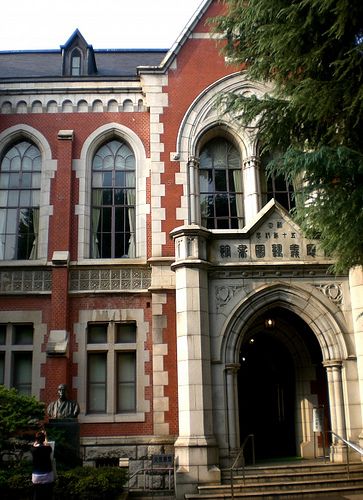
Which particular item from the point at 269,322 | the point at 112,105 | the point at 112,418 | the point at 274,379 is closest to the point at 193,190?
the point at 112,105

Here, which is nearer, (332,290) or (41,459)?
(41,459)

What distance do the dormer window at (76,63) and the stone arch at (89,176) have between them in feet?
9.18

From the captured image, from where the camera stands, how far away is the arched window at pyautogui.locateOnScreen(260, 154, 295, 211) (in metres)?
17.1

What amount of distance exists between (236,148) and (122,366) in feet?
22.1

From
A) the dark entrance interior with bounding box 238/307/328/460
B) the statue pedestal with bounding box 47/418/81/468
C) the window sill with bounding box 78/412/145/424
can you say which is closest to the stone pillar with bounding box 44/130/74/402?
the window sill with bounding box 78/412/145/424

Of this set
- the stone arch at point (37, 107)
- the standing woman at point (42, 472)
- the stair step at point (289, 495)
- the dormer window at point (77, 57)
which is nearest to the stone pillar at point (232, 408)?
the stair step at point (289, 495)

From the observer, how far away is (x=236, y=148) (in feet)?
57.4

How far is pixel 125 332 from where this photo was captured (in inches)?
645

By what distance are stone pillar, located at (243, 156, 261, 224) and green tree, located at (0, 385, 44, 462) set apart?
7.39 metres

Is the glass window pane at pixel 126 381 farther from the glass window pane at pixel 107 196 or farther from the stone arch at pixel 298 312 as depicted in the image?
the glass window pane at pixel 107 196

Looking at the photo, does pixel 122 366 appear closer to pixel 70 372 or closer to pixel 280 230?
pixel 70 372

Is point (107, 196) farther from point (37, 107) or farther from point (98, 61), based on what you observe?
point (98, 61)

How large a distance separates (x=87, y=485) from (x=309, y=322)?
6129mm

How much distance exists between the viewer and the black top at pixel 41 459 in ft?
31.5
